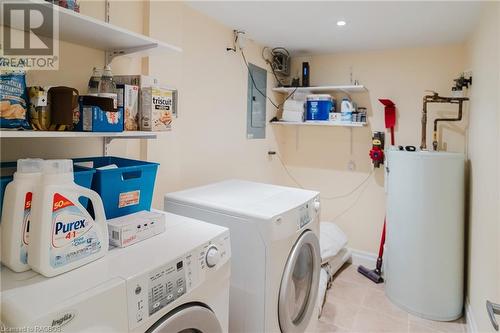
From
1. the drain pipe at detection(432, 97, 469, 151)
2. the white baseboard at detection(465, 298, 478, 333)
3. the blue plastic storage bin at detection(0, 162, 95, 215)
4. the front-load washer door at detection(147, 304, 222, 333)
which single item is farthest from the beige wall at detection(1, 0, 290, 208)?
the white baseboard at detection(465, 298, 478, 333)

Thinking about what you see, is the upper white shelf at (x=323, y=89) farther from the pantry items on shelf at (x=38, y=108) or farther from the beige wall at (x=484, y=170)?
the pantry items on shelf at (x=38, y=108)

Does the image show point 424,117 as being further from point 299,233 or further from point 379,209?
point 299,233

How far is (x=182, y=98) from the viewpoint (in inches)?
83.3

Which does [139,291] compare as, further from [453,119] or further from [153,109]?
[453,119]

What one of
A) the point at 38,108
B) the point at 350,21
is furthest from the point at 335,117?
the point at 38,108

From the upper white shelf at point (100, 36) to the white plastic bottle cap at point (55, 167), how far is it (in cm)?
50

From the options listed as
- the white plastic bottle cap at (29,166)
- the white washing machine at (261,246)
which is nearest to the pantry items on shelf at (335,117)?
the white washing machine at (261,246)

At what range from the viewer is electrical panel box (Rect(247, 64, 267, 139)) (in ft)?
9.53

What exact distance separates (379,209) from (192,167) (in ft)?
6.60

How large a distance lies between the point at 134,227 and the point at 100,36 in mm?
839

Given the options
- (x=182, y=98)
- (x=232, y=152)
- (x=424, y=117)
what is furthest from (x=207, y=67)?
(x=424, y=117)

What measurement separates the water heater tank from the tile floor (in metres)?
0.08

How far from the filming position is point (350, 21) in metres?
2.27

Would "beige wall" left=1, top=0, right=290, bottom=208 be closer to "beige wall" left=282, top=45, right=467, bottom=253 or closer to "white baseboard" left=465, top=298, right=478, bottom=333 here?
"beige wall" left=282, top=45, right=467, bottom=253
